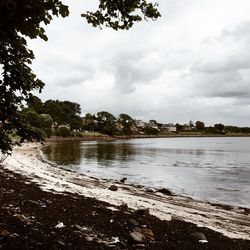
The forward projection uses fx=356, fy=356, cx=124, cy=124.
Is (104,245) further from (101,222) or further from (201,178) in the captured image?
(201,178)

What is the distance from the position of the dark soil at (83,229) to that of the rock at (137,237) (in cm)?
7

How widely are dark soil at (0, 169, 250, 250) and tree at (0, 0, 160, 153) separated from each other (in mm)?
2610

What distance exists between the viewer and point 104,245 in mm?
10305

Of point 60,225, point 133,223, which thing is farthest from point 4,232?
point 133,223

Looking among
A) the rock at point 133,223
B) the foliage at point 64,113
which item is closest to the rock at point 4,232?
the rock at point 133,223

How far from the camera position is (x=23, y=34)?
7398mm

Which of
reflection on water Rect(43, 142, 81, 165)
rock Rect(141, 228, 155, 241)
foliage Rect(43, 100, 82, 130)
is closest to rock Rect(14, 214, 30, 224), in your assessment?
rock Rect(141, 228, 155, 241)

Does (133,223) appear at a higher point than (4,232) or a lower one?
lower

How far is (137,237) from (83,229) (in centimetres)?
184

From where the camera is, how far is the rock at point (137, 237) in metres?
10.9

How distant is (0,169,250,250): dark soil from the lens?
9875 mm

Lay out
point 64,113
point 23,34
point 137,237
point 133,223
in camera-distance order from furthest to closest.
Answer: point 64,113 < point 133,223 < point 137,237 < point 23,34

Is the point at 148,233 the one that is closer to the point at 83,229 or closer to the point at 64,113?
the point at 83,229

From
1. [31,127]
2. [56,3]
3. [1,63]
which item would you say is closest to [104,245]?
[31,127]
